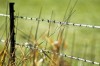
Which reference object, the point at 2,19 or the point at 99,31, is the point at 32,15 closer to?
the point at 2,19

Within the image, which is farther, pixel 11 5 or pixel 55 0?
pixel 55 0

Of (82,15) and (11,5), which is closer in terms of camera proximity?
(11,5)

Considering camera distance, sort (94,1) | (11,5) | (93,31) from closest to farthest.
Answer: (11,5)
(93,31)
(94,1)

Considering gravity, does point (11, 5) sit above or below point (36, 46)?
above

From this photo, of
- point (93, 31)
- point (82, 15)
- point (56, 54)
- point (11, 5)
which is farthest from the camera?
point (82, 15)

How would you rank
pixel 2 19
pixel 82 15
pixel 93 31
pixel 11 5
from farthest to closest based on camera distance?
1. pixel 82 15
2. pixel 2 19
3. pixel 93 31
4. pixel 11 5

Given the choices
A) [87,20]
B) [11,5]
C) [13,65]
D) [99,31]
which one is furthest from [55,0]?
[13,65]

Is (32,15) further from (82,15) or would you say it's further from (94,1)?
(94,1)

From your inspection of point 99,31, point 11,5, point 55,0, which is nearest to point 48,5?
point 55,0

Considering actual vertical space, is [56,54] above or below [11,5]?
below
